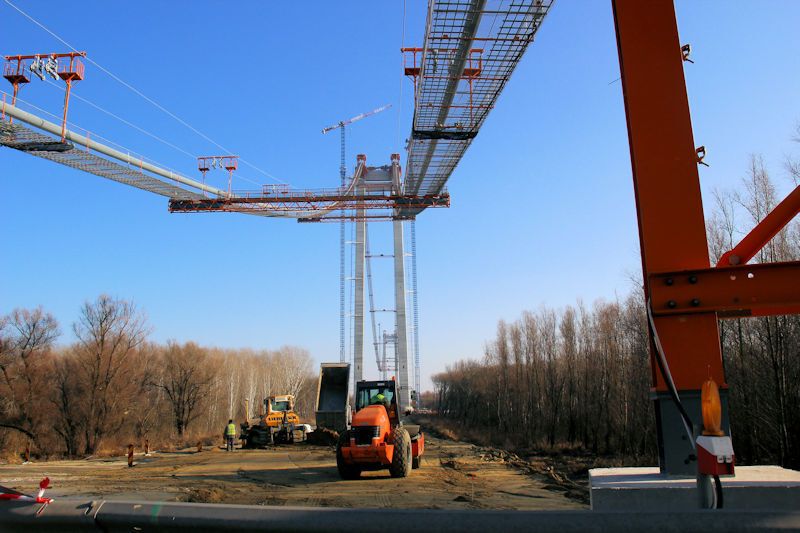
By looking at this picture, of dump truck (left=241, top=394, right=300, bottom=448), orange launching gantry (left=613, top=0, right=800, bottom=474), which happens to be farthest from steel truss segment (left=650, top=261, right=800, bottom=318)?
dump truck (left=241, top=394, right=300, bottom=448)

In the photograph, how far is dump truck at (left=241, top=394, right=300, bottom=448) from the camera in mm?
27391

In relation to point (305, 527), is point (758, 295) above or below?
above

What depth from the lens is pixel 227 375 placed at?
74562mm

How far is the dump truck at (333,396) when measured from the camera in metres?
26.6

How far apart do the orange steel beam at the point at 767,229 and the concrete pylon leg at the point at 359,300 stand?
33.3 meters

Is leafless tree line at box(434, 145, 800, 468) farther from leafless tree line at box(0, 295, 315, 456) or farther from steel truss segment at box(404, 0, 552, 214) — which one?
leafless tree line at box(0, 295, 315, 456)

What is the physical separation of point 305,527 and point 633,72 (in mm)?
4150

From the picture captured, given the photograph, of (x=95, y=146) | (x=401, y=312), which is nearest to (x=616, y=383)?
(x=401, y=312)

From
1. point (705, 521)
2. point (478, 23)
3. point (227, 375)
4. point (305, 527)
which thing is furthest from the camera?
point (227, 375)

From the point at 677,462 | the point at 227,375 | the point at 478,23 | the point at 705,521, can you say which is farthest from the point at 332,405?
the point at 227,375

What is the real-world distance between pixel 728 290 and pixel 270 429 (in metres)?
26.4

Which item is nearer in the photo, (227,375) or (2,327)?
(2,327)

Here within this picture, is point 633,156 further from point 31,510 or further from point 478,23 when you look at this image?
point 478,23

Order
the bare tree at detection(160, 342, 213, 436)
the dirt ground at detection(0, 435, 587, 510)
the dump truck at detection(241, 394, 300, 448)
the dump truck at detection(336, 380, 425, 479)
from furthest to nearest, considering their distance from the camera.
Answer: the bare tree at detection(160, 342, 213, 436)
the dump truck at detection(241, 394, 300, 448)
the dump truck at detection(336, 380, 425, 479)
the dirt ground at detection(0, 435, 587, 510)
